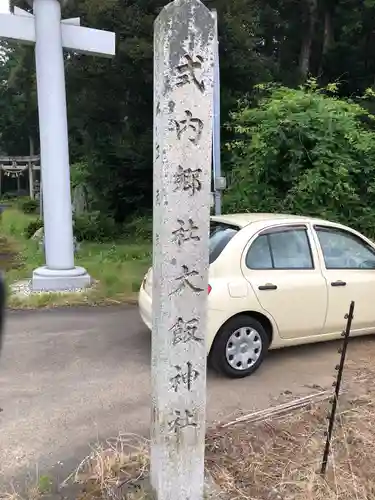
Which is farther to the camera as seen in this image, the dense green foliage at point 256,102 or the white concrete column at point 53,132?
the dense green foliage at point 256,102

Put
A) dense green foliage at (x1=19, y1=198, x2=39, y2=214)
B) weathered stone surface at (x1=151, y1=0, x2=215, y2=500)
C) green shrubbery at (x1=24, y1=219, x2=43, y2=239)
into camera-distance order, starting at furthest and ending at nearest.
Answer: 1. dense green foliage at (x1=19, y1=198, x2=39, y2=214)
2. green shrubbery at (x1=24, y1=219, x2=43, y2=239)
3. weathered stone surface at (x1=151, y1=0, x2=215, y2=500)

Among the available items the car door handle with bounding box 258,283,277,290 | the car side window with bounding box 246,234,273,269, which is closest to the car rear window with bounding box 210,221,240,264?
the car side window with bounding box 246,234,273,269

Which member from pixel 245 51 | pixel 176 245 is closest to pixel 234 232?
pixel 176 245

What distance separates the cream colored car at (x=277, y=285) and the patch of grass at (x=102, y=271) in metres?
2.18

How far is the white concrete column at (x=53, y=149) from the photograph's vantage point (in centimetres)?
757

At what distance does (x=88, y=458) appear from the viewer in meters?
3.33

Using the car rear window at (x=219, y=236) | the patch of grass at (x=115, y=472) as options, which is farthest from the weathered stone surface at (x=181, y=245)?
the car rear window at (x=219, y=236)

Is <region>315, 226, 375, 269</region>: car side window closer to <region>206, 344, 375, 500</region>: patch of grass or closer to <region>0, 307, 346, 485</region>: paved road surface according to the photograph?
<region>0, 307, 346, 485</region>: paved road surface

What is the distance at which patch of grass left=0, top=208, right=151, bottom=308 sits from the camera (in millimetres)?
7422

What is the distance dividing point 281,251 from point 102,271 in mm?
5173

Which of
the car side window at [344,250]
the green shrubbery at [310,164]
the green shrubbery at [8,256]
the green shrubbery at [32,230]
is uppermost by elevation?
the green shrubbery at [310,164]

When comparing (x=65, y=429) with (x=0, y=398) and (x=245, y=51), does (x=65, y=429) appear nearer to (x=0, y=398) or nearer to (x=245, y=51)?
(x=0, y=398)

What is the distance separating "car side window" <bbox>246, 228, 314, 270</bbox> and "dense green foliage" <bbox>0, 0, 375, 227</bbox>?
10.3 ft

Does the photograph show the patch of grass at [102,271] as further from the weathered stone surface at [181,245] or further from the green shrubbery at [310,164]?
the green shrubbery at [310,164]
